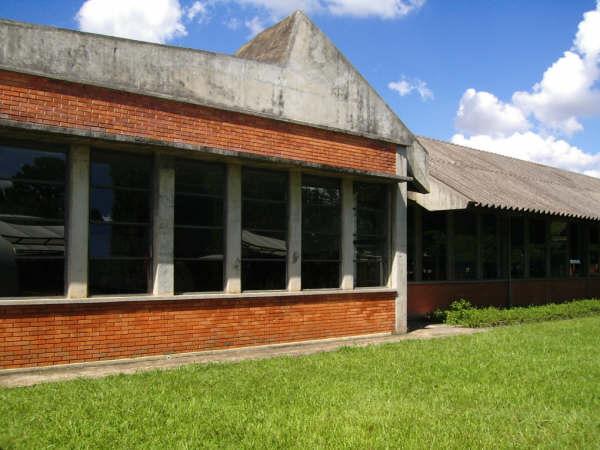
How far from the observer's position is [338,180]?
11.4 meters

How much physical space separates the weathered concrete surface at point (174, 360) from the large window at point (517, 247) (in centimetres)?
685

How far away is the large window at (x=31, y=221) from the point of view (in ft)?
25.9

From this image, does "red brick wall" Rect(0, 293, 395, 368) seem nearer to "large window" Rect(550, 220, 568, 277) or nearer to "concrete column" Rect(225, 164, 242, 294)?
"concrete column" Rect(225, 164, 242, 294)

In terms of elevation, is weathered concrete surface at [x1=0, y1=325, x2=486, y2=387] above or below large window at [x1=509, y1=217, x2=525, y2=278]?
below

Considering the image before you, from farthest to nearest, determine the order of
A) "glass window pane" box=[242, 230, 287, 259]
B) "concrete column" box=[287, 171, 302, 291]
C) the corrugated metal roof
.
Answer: the corrugated metal roof
"concrete column" box=[287, 171, 302, 291]
"glass window pane" box=[242, 230, 287, 259]

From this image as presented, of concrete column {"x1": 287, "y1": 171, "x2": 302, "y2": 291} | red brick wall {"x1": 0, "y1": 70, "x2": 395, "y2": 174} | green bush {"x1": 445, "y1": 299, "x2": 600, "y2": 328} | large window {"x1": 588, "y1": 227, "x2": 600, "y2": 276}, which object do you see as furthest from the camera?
large window {"x1": 588, "y1": 227, "x2": 600, "y2": 276}

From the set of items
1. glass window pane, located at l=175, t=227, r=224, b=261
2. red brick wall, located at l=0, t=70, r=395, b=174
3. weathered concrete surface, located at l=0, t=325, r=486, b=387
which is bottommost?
weathered concrete surface, located at l=0, t=325, r=486, b=387

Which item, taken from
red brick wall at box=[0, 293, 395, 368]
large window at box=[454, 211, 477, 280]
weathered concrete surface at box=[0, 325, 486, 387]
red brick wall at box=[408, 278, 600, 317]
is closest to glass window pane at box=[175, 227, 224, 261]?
red brick wall at box=[0, 293, 395, 368]

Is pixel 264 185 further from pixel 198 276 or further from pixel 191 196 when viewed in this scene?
pixel 198 276

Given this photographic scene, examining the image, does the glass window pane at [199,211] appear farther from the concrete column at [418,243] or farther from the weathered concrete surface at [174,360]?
the concrete column at [418,243]

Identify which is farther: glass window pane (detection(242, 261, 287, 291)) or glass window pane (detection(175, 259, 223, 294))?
glass window pane (detection(242, 261, 287, 291))

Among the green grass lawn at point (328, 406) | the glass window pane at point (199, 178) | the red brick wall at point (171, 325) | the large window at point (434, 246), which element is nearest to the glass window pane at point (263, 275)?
the red brick wall at point (171, 325)

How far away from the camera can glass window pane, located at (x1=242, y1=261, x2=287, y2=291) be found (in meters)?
Answer: 10.2

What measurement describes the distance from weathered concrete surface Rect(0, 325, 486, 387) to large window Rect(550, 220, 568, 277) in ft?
29.2
